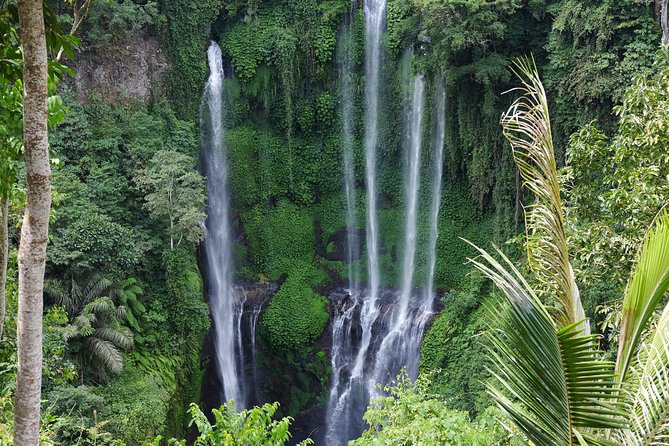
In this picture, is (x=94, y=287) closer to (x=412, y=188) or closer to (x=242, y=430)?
(x=242, y=430)

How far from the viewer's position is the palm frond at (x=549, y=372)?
7.54 ft

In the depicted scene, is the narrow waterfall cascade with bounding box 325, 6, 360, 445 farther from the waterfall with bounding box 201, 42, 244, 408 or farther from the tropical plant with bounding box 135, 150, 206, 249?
the tropical plant with bounding box 135, 150, 206, 249

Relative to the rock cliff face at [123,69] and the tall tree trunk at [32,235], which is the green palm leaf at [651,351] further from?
the rock cliff face at [123,69]

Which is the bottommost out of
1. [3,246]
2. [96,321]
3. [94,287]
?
[3,246]

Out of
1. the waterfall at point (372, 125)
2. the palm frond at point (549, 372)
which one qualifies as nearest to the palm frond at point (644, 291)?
the palm frond at point (549, 372)

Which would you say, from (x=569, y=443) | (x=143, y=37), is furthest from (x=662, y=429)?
(x=143, y=37)

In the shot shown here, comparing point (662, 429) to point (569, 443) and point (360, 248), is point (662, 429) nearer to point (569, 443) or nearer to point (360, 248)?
point (569, 443)

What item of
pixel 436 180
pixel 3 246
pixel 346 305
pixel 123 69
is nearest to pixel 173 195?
pixel 123 69

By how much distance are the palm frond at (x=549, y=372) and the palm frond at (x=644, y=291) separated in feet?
1.14

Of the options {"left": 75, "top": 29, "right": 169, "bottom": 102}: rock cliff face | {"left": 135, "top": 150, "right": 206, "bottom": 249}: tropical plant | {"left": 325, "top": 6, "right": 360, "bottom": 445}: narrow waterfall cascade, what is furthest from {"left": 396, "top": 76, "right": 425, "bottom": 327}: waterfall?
{"left": 75, "top": 29, "right": 169, "bottom": 102}: rock cliff face

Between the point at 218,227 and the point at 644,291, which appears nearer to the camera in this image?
the point at 644,291

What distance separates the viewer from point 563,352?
7.55 ft

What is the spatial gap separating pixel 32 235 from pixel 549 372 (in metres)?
2.93

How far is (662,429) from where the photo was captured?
2619 millimetres
